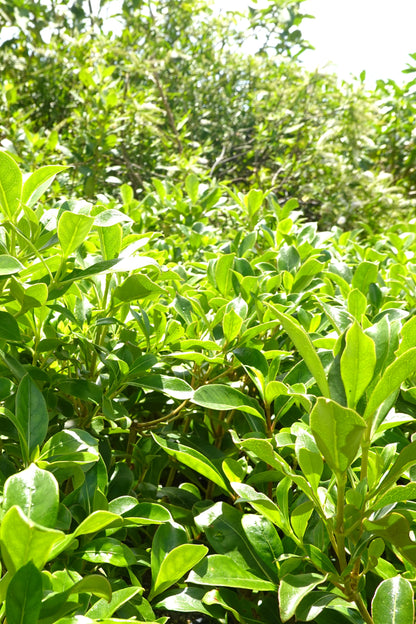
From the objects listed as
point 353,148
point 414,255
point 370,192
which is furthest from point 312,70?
point 414,255

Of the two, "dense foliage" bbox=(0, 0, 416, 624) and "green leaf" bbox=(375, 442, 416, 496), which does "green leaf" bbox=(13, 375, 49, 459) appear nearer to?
"dense foliage" bbox=(0, 0, 416, 624)

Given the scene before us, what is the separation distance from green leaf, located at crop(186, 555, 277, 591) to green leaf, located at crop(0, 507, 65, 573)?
28 centimetres

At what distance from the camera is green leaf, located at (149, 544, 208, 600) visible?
2.39 feet

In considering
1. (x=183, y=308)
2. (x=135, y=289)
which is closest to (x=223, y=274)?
(x=183, y=308)

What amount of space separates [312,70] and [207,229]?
4.33 meters

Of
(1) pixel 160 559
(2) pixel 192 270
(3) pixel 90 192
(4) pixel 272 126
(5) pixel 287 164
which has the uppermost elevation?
(4) pixel 272 126

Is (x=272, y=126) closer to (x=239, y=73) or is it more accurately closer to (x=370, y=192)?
(x=239, y=73)

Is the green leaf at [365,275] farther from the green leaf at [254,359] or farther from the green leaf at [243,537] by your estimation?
the green leaf at [243,537]

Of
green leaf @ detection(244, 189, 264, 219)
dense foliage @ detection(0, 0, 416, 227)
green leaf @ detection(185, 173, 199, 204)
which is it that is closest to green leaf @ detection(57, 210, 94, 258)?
green leaf @ detection(244, 189, 264, 219)

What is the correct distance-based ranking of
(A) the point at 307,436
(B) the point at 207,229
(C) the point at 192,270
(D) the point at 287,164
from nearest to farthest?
(A) the point at 307,436 < (C) the point at 192,270 < (B) the point at 207,229 < (D) the point at 287,164

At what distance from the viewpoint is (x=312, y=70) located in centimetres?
604

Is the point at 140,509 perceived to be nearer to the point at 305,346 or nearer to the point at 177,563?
the point at 177,563

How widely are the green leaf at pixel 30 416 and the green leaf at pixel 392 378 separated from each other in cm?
46

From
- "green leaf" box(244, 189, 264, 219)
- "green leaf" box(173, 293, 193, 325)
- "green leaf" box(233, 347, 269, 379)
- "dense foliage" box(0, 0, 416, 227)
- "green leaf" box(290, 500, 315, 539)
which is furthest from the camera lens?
"dense foliage" box(0, 0, 416, 227)
